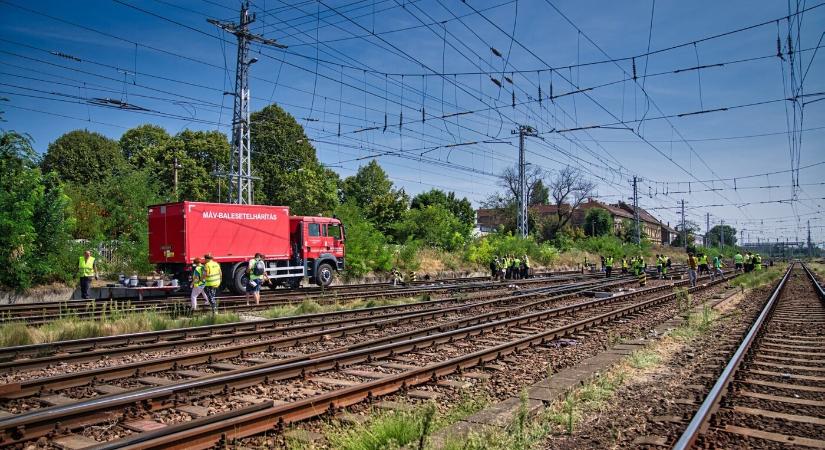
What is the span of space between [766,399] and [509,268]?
2927 centimetres

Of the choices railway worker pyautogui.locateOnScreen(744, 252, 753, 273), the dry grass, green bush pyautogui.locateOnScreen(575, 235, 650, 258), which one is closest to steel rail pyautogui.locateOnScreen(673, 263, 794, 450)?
the dry grass

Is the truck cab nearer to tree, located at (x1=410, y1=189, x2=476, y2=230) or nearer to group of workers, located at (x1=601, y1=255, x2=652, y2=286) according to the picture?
group of workers, located at (x1=601, y1=255, x2=652, y2=286)

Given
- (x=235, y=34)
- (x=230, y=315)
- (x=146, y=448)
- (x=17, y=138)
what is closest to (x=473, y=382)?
(x=146, y=448)

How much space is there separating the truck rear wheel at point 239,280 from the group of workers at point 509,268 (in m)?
15.3

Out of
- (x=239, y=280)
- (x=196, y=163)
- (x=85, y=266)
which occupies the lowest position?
(x=239, y=280)

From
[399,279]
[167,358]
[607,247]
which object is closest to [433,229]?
[399,279]

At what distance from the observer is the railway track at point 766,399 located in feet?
17.6

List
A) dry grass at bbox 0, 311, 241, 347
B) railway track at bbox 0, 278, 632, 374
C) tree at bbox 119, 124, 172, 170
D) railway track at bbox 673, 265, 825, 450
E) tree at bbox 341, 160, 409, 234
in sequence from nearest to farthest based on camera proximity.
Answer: railway track at bbox 673, 265, 825, 450
railway track at bbox 0, 278, 632, 374
dry grass at bbox 0, 311, 241, 347
tree at bbox 119, 124, 172, 170
tree at bbox 341, 160, 409, 234

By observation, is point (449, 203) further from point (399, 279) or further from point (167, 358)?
point (167, 358)

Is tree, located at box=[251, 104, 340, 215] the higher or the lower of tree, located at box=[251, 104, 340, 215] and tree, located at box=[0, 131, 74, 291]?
the higher

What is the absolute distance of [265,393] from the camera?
7.00 m

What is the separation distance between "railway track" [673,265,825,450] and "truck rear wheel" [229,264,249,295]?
16.4m

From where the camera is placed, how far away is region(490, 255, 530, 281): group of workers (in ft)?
105

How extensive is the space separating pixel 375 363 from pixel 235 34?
65.1 ft
